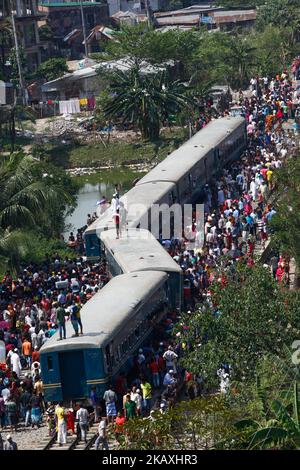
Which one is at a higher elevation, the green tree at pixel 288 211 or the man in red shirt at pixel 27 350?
the green tree at pixel 288 211

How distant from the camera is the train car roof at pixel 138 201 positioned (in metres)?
38.2

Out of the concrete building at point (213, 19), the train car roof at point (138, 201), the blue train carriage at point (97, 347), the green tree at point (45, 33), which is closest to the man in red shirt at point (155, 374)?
the blue train carriage at point (97, 347)

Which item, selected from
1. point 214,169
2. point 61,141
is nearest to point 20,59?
point 61,141

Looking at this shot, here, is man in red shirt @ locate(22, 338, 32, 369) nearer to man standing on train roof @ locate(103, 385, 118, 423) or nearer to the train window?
the train window

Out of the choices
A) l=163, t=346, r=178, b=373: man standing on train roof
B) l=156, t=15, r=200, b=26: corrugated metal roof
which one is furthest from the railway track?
l=156, t=15, r=200, b=26: corrugated metal roof

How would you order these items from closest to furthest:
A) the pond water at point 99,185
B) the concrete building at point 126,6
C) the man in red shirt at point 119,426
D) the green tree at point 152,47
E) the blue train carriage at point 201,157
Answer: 1. the man in red shirt at point 119,426
2. the blue train carriage at point 201,157
3. the pond water at point 99,185
4. the green tree at point 152,47
5. the concrete building at point 126,6

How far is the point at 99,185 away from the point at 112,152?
3.76 meters

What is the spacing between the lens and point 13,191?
37500mm

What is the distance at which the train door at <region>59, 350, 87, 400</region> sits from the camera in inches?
1097

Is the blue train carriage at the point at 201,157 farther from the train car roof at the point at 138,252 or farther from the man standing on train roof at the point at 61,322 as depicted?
the man standing on train roof at the point at 61,322

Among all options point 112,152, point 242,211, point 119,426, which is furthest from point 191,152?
point 119,426
